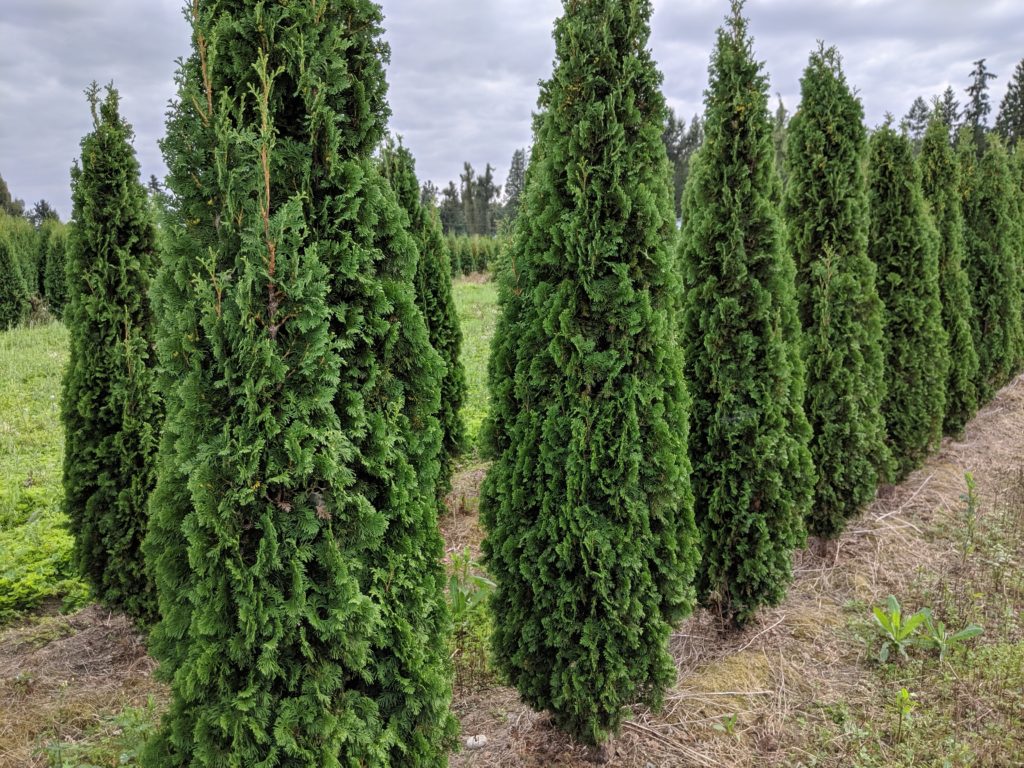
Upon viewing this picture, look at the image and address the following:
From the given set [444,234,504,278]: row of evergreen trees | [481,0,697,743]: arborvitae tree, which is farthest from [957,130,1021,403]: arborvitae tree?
[444,234,504,278]: row of evergreen trees

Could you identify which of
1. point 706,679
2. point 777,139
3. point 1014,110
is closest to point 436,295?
point 706,679

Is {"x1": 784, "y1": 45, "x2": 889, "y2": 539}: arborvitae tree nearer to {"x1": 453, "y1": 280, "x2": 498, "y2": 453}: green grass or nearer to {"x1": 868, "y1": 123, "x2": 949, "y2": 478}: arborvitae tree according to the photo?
{"x1": 868, "y1": 123, "x2": 949, "y2": 478}: arborvitae tree

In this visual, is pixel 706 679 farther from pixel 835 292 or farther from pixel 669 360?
pixel 835 292

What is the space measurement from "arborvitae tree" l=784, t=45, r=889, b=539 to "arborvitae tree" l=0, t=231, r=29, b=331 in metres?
20.7

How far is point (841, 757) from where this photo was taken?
3.54m

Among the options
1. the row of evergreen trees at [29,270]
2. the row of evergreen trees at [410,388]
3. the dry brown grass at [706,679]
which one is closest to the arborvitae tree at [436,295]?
the dry brown grass at [706,679]

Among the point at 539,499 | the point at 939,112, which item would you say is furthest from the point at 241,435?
the point at 939,112

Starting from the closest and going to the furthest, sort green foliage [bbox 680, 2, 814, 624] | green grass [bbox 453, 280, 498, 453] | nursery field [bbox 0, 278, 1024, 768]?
nursery field [bbox 0, 278, 1024, 768] < green foliage [bbox 680, 2, 814, 624] < green grass [bbox 453, 280, 498, 453]

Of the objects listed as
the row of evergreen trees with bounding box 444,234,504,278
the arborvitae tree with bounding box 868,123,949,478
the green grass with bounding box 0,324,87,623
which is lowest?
the green grass with bounding box 0,324,87,623

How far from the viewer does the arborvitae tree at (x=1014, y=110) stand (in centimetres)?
3678

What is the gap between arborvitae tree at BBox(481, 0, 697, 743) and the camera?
3.45m

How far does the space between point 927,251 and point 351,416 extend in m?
7.66

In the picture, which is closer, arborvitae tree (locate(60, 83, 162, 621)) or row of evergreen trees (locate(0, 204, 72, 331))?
arborvitae tree (locate(60, 83, 162, 621))

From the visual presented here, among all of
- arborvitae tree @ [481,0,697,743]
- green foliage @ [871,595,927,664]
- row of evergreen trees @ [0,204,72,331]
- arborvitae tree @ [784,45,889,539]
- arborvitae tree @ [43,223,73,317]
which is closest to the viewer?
arborvitae tree @ [481,0,697,743]
